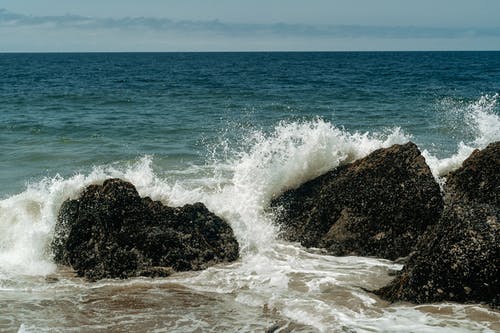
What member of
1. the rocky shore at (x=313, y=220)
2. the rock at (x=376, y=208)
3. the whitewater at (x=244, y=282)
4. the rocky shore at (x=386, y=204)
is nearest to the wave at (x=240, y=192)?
the whitewater at (x=244, y=282)

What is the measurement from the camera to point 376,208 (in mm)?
6891

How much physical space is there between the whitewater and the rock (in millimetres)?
197

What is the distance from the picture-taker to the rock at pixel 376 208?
6.80 meters

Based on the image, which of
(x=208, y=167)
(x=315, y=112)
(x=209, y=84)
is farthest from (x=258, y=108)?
(x=209, y=84)

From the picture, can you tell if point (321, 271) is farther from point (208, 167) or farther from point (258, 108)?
point (258, 108)

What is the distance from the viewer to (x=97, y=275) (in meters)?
6.41

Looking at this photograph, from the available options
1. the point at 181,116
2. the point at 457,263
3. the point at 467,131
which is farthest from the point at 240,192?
the point at 181,116

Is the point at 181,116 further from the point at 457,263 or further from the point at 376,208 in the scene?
the point at 457,263

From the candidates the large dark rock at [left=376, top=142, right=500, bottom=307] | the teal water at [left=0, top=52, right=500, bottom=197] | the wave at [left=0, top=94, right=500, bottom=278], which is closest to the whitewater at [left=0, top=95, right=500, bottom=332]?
the wave at [left=0, top=94, right=500, bottom=278]

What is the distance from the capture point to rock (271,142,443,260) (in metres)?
6.80

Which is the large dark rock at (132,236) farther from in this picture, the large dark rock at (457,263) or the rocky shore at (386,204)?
the large dark rock at (457,263)

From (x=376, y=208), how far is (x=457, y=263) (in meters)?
1.75

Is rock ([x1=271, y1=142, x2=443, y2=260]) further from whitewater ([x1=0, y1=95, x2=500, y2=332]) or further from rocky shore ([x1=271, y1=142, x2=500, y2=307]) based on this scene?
whitewater ([x1=0, y1=95, x2=500, y2=332])

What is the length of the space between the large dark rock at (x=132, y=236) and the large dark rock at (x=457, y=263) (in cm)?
215
